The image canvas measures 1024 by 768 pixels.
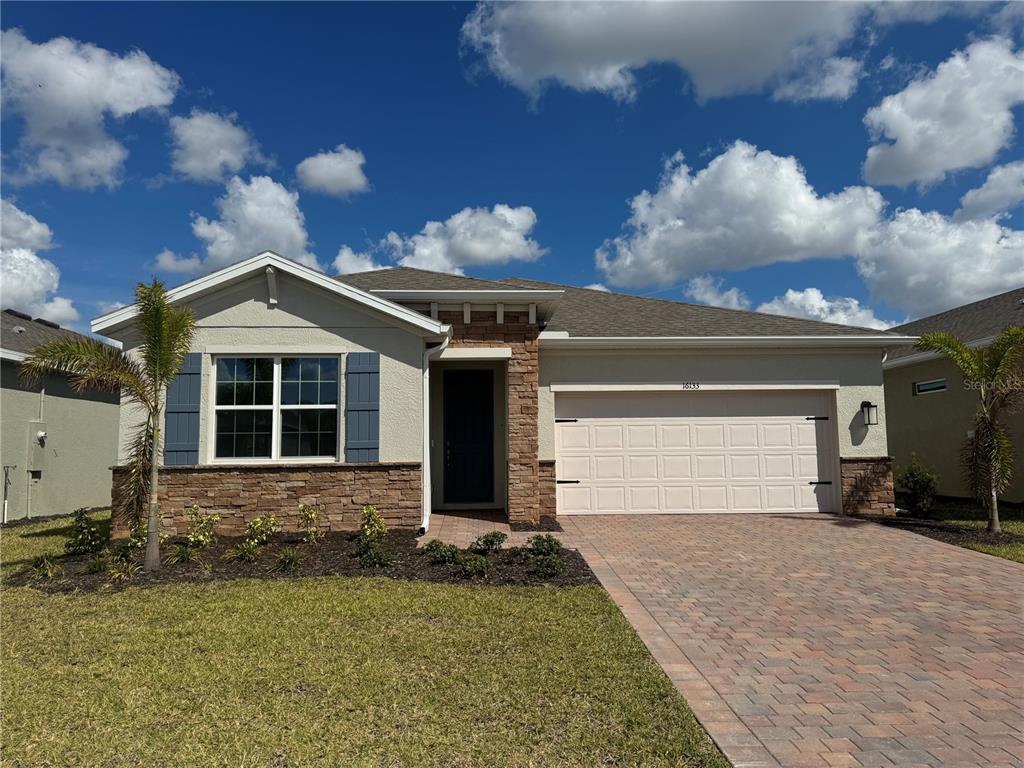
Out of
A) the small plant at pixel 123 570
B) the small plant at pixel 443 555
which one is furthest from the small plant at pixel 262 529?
the small plant at pixel 443 555

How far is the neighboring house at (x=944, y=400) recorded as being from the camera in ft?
43.4

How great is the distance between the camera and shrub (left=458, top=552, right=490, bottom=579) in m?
6.80

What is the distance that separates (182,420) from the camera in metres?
8.88

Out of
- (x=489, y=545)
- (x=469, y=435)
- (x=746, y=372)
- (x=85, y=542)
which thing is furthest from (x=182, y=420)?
(x=746, y=372)

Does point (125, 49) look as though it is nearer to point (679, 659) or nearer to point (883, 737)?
point (679, 659)

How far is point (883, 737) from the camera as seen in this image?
331 centimetres

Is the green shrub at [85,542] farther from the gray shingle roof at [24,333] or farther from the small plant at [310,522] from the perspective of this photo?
the gray shingle roof at [24,333]

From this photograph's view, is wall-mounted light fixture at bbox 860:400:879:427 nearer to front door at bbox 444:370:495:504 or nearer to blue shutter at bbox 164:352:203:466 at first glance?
front door at bbox 444:370:495:504

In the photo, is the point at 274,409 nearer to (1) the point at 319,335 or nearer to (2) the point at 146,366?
(1) the point at 319,335

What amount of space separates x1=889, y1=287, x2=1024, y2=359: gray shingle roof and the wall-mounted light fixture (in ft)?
11.9

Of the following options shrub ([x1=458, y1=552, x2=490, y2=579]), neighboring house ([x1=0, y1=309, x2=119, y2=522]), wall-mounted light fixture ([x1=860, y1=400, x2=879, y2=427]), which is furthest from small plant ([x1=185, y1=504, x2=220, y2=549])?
wall-mounted light fixture ([x1=860, y1=400, x2=879, y2=427])

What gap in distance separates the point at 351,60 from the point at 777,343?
964 cm

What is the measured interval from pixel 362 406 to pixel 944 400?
44.7 ft

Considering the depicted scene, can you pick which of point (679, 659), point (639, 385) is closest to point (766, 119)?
point (639, 385)
